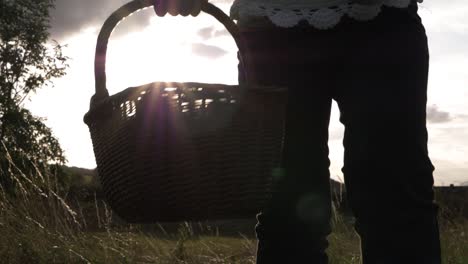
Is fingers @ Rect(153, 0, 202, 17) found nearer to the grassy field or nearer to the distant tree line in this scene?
the grassy field

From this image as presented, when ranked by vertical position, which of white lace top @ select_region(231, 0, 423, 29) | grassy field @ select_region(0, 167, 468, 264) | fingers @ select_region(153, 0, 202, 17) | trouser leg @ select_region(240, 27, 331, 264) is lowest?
grassy field @ select_region(0, 167, 468, 264)

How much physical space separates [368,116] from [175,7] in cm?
66

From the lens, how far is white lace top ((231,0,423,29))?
6.19 ft

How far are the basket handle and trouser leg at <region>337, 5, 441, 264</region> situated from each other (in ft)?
1.38

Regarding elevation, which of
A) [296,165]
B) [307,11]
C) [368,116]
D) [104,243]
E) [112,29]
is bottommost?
[104,243]

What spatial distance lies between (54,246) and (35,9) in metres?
21.9

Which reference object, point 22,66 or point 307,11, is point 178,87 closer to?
point 307,11

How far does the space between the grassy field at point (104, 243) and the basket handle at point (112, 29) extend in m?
2.36

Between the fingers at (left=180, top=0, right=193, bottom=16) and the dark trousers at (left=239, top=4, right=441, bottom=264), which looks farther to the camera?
the dark trousers at (left=239, top=4, right=441, bottom=264)

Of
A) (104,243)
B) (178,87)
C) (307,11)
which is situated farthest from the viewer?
(104,243)

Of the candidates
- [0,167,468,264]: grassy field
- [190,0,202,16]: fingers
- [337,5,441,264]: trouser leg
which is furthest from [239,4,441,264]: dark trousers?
[0,167,468,264]: grassy field

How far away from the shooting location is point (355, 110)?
6.26ft

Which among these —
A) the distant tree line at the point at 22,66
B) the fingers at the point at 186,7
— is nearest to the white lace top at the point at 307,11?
the fingers at the point at 186,7

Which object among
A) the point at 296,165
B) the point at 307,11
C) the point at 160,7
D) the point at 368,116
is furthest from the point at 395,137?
the point at 160,7
